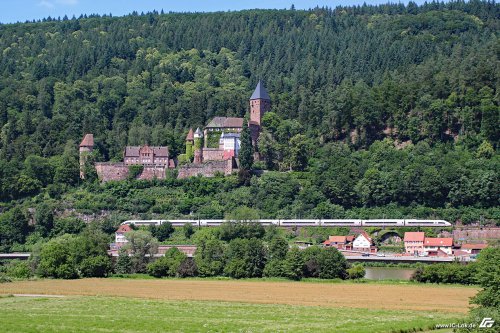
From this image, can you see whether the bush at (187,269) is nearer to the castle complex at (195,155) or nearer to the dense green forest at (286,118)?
the dense green forest at (286,118)

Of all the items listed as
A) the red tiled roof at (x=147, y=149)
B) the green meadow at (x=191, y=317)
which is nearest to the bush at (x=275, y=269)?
the green meadow at (x=191, y=317)

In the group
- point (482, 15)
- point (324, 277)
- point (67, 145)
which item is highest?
point (482, 15)

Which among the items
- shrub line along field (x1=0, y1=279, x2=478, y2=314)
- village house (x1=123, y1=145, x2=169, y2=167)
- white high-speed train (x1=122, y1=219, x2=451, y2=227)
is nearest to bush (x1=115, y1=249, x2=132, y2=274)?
shrub line along field (x1=0, y1=279, x2=478, y2=314)

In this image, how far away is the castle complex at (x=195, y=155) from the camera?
9556cm

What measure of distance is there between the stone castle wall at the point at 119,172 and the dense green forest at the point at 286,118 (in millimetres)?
2120

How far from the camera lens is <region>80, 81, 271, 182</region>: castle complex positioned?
95562 mm

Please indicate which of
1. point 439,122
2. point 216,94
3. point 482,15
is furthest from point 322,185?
point 482,15

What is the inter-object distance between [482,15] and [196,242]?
91.3 meters

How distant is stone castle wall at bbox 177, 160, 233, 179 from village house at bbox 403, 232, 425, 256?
76.5ft

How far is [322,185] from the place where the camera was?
88250mm

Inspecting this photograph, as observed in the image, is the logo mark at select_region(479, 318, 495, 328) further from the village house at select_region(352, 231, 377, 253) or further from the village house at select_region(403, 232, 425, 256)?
the village house at select_region(352, 231, 377, 253)

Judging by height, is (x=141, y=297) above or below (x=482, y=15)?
below

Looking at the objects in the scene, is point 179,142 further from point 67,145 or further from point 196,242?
point 196,242

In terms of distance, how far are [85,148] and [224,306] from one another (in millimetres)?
63128
